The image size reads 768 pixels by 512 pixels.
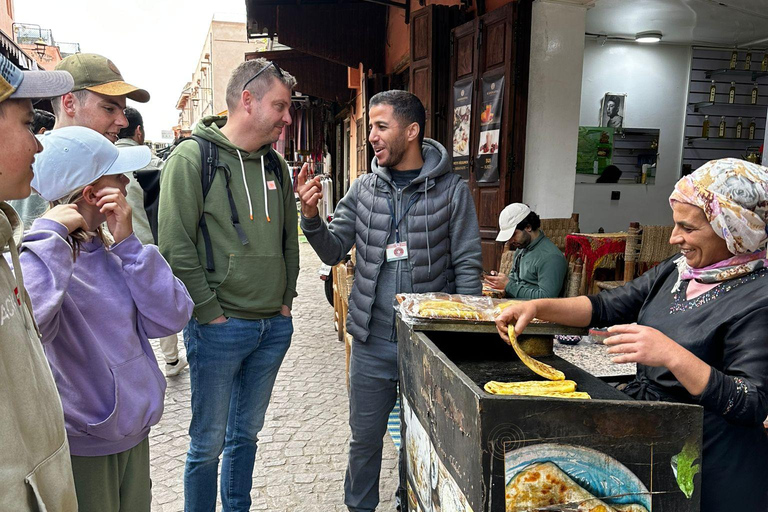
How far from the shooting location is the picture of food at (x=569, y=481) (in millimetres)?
1171

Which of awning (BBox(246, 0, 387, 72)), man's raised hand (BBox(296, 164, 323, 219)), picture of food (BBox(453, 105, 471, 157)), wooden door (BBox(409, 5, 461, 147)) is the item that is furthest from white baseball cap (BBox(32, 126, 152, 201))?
awning (BBox(246, 0, 387, 72))

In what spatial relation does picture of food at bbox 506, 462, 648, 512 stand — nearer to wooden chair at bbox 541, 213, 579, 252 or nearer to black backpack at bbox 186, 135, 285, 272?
black backpack at bbox 186, 135, 285, 272

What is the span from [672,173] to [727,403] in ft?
31.4

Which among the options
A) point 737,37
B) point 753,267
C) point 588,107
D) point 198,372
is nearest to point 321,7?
point 588,107

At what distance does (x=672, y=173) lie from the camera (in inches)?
380

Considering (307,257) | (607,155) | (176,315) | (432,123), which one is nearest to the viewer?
(176,315)

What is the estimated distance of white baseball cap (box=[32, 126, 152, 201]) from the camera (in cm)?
158

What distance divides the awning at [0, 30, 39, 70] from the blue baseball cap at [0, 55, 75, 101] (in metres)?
9.19

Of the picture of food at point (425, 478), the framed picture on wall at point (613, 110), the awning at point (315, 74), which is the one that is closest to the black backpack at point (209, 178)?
the picture of food at point (425, 478)

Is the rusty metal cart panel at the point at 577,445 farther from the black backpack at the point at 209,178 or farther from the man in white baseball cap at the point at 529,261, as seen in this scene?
the man in white baseball cap at the point at 529,261

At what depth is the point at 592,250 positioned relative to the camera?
5277mm

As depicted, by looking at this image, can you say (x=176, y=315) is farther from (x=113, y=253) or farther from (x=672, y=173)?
(x=672, y=173)

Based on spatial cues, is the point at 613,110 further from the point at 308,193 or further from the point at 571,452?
the point at 571,452

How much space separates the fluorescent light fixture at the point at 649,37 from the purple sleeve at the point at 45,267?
9282 mm
